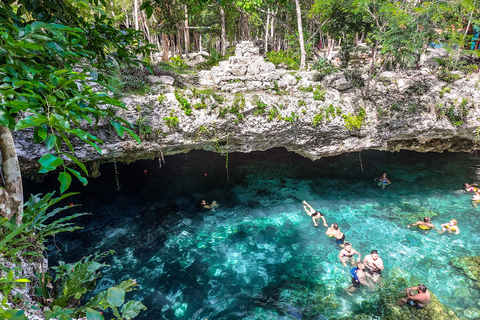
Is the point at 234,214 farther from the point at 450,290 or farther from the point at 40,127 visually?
the point at 40,127

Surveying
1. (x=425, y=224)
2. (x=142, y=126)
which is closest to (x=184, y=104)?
(x=142, y=126)

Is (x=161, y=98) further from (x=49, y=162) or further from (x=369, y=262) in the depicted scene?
(x=369, y=262)

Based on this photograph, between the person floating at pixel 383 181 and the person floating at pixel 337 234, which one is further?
the person floating at pixel 383 181

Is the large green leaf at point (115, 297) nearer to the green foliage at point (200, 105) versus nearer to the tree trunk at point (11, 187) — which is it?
the tree trunk at point (11, 187)

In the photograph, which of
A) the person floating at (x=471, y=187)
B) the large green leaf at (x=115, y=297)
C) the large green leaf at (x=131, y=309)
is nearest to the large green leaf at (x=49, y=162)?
the large green leaf at (x=115, y=297)

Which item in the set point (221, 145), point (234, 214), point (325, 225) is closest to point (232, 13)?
point (221, 145)

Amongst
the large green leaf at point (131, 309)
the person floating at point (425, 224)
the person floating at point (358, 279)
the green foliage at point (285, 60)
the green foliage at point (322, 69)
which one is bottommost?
the person floating at point (358, 279)
